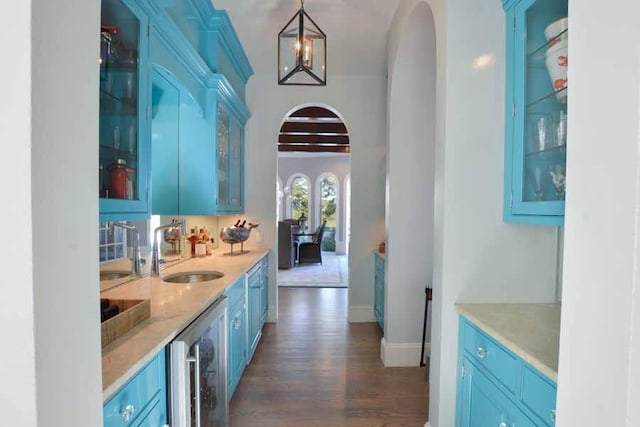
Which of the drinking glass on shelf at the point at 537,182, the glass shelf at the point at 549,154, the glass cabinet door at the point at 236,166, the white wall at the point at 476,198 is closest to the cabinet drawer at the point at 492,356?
the white wall at the point at 476,198

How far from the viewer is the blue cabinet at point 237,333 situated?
7.27 ft

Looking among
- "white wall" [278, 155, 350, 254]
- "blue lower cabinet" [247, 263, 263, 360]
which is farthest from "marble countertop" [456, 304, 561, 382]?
"white wall" [278, 155, 350, 254]

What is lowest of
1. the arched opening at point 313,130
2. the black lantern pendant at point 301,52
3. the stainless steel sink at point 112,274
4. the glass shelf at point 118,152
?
Answer: the stainless steel sink at point 112,274

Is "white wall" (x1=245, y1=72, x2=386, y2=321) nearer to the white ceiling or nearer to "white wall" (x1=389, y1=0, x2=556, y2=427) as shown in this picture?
the white ceiling

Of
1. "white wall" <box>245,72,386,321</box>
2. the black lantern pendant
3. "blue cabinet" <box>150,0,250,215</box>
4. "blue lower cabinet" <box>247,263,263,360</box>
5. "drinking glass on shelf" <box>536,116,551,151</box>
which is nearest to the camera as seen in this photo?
"drinking glass on shelf" <box>536,116,551,151</box>

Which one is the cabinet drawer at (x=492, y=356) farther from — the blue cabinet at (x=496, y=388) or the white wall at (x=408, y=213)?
the white wall at (x=408, y=213)

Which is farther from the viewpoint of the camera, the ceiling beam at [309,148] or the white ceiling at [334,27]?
the ceiling beam at [309,148]

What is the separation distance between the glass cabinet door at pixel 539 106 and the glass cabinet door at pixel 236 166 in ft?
8.29

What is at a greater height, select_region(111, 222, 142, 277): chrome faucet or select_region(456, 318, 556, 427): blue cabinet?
select_region(111, 222, 142, 277): chrome faucet

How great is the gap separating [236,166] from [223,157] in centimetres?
42
